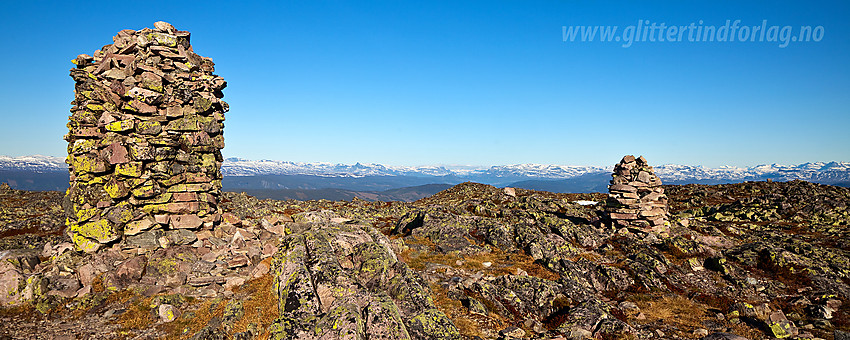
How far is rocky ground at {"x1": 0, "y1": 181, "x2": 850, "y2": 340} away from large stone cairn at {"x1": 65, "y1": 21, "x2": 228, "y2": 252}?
4.23 ft

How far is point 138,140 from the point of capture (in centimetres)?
2059

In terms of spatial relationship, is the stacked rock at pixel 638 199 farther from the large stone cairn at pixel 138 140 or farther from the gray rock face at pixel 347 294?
the large stone cairn at pixel 138 140

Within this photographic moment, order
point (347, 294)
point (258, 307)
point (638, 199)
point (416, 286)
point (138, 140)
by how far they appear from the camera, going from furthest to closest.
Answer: point (638, 199)
point (138, 140)
point (258, 307)
point (416, 286)
point (347, 294)

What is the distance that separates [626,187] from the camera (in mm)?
34625

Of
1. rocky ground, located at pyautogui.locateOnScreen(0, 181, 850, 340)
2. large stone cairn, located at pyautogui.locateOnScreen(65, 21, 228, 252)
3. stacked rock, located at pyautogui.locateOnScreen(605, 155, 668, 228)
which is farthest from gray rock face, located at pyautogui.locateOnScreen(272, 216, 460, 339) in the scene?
stacked rock, located at pyautogui.locateOnScreen(605, 155, 668, 228)

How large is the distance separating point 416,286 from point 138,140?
1836 centimetres

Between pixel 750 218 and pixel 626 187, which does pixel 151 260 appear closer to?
pixel 626 187

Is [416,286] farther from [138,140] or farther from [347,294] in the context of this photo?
[138,140]

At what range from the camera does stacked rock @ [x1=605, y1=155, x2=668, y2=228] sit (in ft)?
112

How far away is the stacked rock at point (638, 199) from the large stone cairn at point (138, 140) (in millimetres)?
33382

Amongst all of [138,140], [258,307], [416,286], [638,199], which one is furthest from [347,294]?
[638,199]

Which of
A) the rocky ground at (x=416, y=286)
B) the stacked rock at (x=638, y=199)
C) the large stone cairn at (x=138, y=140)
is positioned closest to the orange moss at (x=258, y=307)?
the rocky ground at (x=416, y=286)

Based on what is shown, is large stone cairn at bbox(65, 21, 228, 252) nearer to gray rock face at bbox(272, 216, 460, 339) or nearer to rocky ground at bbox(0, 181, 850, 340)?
rocky ground at bbox(0, 181, 850, 340)

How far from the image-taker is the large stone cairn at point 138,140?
20.0 metres
